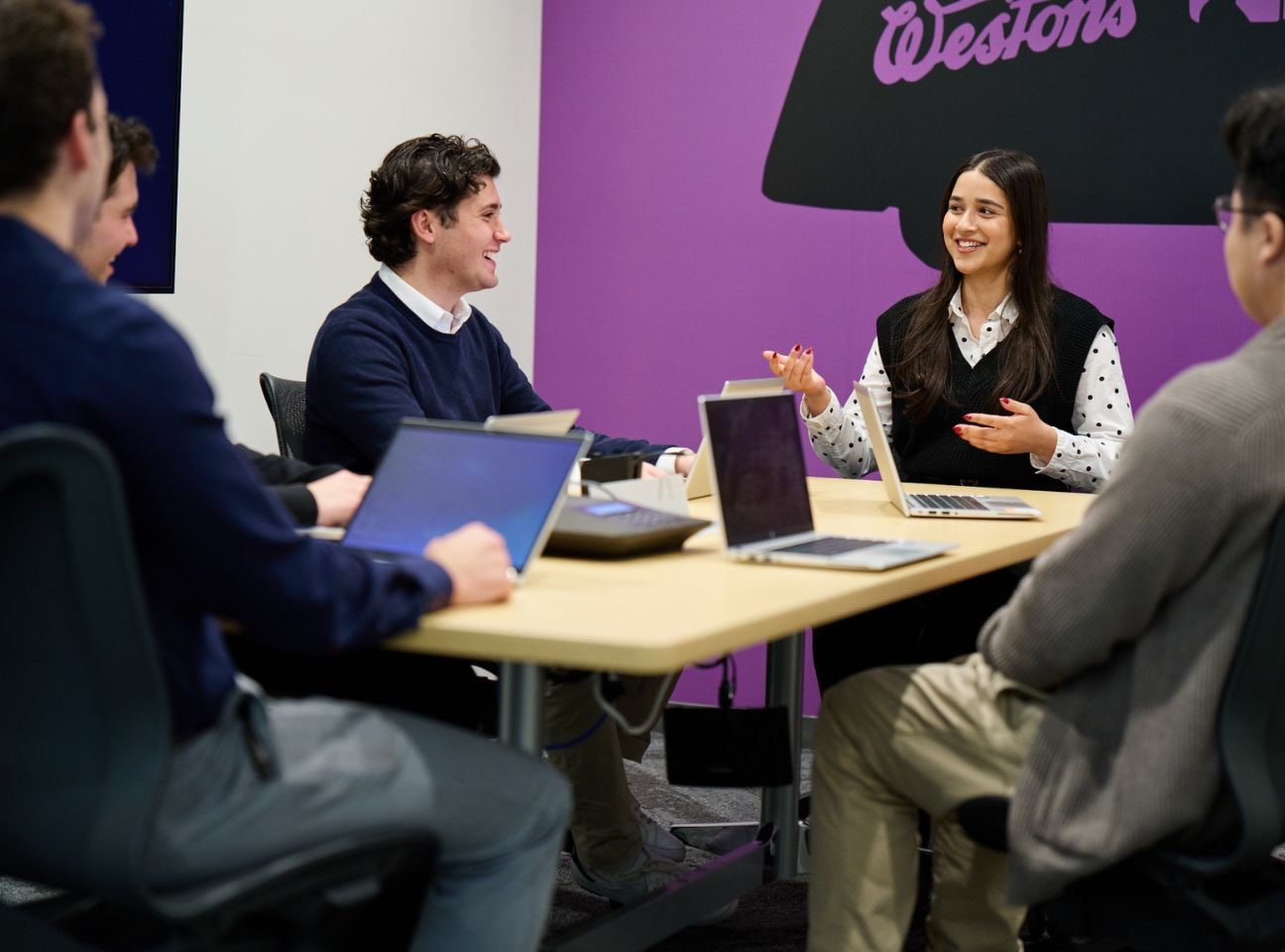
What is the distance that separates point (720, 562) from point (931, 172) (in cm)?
247

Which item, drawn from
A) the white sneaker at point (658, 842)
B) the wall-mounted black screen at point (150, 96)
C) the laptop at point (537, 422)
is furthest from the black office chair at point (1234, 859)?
the wall-mounted black screen at point (150, 96)

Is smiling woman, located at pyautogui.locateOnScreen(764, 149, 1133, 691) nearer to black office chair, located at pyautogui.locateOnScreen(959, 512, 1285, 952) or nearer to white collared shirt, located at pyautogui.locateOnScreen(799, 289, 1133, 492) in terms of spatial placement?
white collared shirt, located at pyautogui.locateOnScreen(799, 289, 1133, 492)

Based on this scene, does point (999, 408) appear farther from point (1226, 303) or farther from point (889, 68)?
point (889, 68)

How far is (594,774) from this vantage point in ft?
9.43

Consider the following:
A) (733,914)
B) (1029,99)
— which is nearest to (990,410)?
(1029,99)

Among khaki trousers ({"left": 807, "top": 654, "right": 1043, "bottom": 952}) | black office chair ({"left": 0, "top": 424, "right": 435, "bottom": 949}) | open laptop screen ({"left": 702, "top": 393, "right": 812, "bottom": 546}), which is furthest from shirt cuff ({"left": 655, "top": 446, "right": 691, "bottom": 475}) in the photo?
black office chair ({"left": 0, "top": 424, "right": 435, "bottom": 949})

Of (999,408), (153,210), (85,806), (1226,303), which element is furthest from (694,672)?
(85,806)

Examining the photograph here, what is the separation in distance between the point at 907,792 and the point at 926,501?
103 centimetres

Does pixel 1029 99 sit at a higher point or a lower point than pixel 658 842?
higher

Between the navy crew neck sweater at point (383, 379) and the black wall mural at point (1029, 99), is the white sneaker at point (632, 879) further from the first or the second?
the black wall mural at point (1029, 99)

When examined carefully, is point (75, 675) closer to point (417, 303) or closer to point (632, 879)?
point (632, 879)

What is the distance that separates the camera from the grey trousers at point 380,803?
4.45 ft

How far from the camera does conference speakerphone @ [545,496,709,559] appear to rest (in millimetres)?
2018

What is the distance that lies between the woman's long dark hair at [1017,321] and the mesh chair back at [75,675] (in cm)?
257
